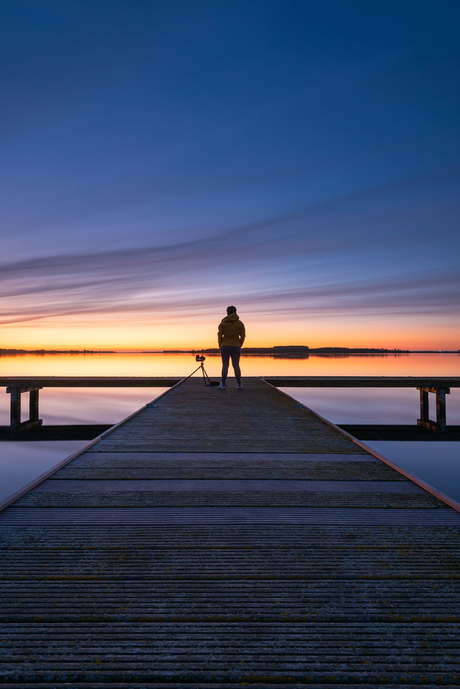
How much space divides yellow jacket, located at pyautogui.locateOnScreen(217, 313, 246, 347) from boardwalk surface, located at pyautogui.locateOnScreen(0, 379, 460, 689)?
17.6 ft

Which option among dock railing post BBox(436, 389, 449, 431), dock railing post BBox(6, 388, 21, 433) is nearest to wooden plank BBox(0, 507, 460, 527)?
dock railing post BBox(436, 389, 449, 431)

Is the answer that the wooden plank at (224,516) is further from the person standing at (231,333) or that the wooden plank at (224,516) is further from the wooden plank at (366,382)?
the wooden plank at (366,382)

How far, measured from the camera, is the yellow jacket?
326 inches

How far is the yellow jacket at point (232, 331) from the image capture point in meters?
8.28

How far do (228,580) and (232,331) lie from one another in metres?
6.86

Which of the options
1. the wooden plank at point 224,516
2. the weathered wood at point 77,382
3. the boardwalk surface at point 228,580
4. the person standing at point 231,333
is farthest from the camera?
the weathered wood at point 77,382

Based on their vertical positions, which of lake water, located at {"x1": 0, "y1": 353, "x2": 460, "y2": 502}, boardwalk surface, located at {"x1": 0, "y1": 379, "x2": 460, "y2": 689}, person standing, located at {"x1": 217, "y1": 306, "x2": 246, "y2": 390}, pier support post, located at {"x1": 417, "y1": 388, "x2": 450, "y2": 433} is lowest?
lake water, located at {"x1": 0, "y1": 353, "x2": 460, "y2": 502}

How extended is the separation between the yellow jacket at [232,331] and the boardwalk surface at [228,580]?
17.6ft

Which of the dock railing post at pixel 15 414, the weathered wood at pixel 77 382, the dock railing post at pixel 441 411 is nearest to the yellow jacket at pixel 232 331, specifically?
the weathered wood at pixel 77 382

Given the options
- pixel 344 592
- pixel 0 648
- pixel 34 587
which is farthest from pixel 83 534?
pixel 344 592

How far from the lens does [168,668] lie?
1170 millimetres

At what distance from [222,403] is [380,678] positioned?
5730mm

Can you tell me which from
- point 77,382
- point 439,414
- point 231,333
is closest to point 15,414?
point 77,382

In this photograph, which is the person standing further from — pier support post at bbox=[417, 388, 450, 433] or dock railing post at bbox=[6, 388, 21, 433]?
dock railing post at bbox=[6, 388, 21, 433]
